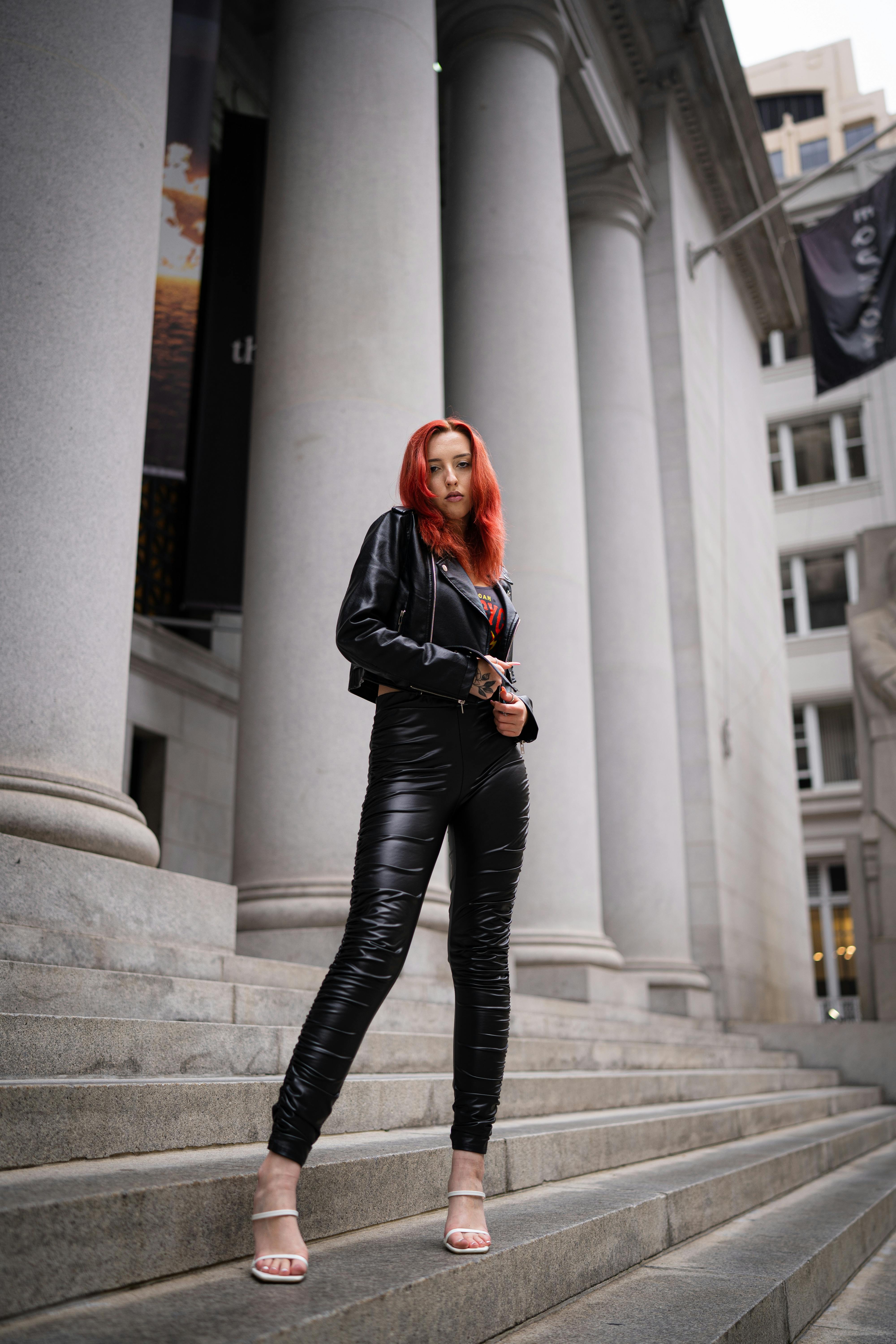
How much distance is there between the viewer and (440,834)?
2.91 metres

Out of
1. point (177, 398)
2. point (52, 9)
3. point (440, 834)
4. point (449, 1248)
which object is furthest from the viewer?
point (177, 398)

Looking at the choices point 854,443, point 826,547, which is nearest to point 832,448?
point 854,443

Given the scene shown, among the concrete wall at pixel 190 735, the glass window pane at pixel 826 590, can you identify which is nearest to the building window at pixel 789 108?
the glass window pane at pixel 826 590

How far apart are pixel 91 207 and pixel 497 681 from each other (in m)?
3.23

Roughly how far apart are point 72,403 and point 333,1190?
3.22 meters

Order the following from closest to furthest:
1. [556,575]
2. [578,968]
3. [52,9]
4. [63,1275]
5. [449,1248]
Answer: [63,1275]
[449,1248]
[52,9]
[578,968]
[556,575]

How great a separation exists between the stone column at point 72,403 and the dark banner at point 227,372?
4960 millimetres

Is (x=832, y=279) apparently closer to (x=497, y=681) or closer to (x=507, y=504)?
(x=507, y=504)

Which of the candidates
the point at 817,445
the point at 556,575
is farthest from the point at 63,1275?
the point at 817,445

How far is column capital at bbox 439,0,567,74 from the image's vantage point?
11414 millimetres

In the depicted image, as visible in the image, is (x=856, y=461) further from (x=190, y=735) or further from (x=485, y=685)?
(x=485, y=685)

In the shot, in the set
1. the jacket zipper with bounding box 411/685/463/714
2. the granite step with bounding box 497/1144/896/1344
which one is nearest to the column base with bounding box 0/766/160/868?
the jacket zipper with bounding box 411/685/463/714

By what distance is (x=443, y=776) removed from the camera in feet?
9.58

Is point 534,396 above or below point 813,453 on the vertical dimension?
below
